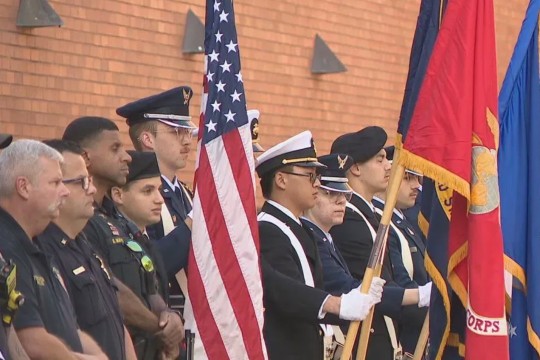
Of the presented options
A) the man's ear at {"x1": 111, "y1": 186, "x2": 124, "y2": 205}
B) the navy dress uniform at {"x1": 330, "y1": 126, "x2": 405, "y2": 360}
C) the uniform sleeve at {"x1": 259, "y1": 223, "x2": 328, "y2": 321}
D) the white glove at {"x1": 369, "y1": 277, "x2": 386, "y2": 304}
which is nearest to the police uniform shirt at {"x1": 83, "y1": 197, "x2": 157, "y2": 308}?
the man's ear at {"x1": 111, "y1": 186, "x2": 124, "y2": 205}

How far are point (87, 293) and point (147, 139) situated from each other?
185cm

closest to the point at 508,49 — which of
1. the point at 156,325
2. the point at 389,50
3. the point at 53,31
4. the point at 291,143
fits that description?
the point at 389,50

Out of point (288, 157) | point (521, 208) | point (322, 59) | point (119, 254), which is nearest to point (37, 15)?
point (288, 157)

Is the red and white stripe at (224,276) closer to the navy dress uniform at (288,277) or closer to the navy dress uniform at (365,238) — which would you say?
the navy dress uniform at (288,277)

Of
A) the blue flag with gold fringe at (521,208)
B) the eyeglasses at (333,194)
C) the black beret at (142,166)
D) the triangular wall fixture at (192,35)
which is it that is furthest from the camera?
the triangular wall fixture at (192,35)

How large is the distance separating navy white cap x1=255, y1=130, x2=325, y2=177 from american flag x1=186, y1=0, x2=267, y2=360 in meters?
0.63

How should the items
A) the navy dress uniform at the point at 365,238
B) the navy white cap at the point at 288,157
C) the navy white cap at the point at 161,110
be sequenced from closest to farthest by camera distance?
the navy white cap at the point at 161,110 → the navy white cap at the point at 288,157 → the navy dress uniform at the point at 365,238

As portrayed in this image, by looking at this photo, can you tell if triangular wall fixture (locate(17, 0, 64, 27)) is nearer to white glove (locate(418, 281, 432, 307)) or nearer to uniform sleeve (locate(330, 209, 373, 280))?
uniform sleeve (locate(330, 209, 373, 280))

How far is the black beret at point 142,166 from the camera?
8.14 meters

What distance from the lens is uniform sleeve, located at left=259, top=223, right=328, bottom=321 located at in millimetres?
8273

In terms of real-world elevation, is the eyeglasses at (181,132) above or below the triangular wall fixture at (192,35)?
below

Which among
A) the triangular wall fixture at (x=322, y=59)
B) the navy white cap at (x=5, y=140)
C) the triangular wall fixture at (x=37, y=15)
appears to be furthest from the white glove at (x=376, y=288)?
the triangular wall fixture at (x=322, y=59)

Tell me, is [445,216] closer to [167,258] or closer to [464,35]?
[464,35]

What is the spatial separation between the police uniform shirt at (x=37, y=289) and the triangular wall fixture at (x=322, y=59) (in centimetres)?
753
